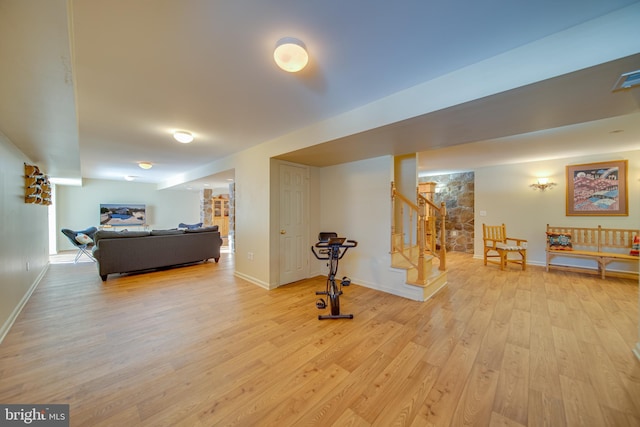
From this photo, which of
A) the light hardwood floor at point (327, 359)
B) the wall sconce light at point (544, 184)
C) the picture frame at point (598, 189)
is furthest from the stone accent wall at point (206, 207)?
the picture frame at point (598, 189)

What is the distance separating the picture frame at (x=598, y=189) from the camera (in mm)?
4320

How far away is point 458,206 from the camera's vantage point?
676 cm

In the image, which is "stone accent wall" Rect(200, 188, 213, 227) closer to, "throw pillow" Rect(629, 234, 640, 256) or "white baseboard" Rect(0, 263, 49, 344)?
"white baseboard" Rect(0, 263, 49, 344)

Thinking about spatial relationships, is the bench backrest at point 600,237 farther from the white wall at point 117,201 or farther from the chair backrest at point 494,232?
the white wall at point 117,201

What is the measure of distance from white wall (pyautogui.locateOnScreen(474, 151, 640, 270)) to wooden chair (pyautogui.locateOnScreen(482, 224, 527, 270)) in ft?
0.93

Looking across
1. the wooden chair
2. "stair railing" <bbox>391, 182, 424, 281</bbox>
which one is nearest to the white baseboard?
"stair railing" <bbox>391, 182, 424, 281</bbox>

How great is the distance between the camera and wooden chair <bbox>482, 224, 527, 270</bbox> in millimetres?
4805

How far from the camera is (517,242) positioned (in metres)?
5.19

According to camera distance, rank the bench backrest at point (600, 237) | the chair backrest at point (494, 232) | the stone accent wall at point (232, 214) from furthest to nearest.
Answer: the stone accent wall at point (232, 214) < the chair backrest at point (494, 232) < the bench backrest at point (600, 237)

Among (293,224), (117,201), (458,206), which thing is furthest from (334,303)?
(117,201)

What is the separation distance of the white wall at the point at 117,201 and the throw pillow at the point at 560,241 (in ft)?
38.4

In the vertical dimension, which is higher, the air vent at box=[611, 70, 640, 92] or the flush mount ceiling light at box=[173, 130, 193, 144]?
the flush mount ceiling light at box=[173, 130, 193, 144]

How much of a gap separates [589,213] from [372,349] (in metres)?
5.85

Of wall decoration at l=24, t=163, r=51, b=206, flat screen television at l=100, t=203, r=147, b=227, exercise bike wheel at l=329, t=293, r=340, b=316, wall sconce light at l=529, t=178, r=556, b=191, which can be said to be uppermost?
wall sconce light at l=529, t=178, r=556, b=191
